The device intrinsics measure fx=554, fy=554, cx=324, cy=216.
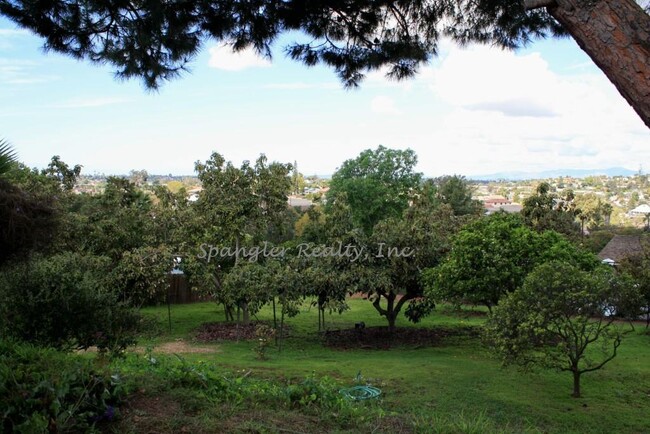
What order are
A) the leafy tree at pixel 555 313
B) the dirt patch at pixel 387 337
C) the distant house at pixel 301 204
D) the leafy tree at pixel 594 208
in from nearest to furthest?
1. the leafy tree at pixel 555 313
2. the dirt patch at pixel 387 337
3. the leafy tree at pixel 594 208
4. the distant house at pixel 301 204

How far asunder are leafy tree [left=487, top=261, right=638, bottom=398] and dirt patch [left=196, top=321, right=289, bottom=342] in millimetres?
8752

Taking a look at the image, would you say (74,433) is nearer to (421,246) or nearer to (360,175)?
(421,246)

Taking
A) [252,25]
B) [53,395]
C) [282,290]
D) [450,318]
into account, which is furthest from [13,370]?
[450,318]

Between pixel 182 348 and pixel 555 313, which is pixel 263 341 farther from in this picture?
pixel 555 313

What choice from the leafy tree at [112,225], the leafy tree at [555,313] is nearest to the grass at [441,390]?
the leafy tree at [555,313]

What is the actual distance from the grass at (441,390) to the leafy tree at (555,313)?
34.9 inches

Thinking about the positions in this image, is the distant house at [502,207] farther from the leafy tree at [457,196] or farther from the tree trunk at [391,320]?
the tree trunk at [391,320]

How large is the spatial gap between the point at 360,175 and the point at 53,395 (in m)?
38.1

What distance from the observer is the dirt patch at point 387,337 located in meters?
15.9

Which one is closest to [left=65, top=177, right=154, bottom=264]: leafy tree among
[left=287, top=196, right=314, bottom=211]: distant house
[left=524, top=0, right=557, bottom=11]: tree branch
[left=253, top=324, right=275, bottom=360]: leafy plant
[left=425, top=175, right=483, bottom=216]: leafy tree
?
[left=253, top=324, right=275, bottom=360]: leafy plant

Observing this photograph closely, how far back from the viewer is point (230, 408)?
3.90 metres

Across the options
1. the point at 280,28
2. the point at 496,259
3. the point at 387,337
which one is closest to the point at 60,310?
the point at 280,28

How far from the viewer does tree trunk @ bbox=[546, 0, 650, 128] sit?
10.9 ft

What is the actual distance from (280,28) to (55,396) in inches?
206
